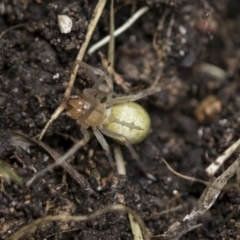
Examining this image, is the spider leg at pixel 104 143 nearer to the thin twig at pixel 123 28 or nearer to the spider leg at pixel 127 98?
the spider leg at pixel 127 98

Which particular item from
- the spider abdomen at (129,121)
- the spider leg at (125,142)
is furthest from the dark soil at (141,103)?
the spider abdomen at (129,121)

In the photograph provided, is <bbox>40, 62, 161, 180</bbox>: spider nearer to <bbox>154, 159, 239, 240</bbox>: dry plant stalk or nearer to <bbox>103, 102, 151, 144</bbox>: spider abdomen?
<bbox>103, 102, 151, 144</bbox>: spider abdomen

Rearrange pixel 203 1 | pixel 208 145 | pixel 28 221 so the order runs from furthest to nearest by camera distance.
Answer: pixel 203 1, pixel 208 145, pixel 28 221

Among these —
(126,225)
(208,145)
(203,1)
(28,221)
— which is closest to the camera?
(28,221)

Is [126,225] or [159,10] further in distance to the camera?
[159,10]

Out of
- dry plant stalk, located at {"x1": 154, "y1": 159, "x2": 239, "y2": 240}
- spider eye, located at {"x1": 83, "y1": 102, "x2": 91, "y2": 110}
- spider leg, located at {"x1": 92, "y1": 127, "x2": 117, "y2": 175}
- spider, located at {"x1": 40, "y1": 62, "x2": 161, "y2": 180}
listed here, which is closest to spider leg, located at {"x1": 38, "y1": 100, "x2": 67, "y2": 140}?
spider, located at {"x1": 40, "y1": 62, "x2": 161, "y2": 180}

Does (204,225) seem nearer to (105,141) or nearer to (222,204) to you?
(222,204)

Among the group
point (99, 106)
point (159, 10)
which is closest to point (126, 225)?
point (99, 106)
